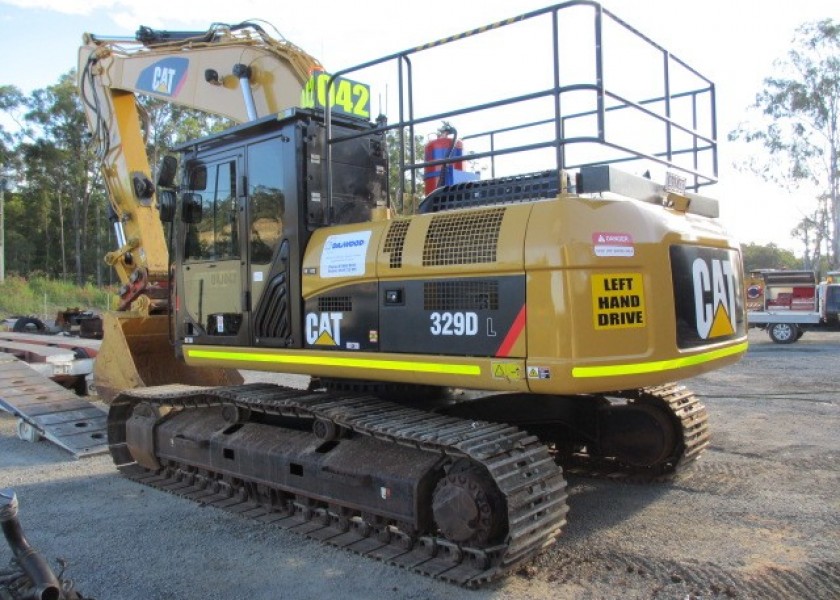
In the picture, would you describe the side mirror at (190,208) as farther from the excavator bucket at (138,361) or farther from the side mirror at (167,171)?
the excavator bucket at (138,361)

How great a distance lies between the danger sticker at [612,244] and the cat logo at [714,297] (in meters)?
0.66

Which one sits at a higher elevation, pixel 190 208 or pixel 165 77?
pixel 165 77

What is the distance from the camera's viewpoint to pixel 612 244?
3.80 m

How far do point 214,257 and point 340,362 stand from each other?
5.47ft

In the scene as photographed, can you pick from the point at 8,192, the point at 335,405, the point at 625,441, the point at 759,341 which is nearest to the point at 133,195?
the point at 335,405

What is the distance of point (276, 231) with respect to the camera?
515 centimetres

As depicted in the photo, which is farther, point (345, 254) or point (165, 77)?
point (165, 77)

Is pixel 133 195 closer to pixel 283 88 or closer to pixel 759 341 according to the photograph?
pixel 283 88

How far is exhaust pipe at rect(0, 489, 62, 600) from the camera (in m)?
2.75

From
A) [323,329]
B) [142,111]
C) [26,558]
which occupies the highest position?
[142,111]

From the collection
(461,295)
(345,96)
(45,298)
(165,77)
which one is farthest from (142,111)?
(45,298)

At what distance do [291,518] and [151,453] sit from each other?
6.01 feet

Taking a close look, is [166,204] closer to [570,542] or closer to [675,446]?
[570,542]

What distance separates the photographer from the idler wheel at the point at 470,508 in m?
3.85
